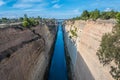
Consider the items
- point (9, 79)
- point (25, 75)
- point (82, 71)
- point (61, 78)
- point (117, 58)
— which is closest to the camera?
point (117, 58)

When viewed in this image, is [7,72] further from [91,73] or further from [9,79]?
[91,73]

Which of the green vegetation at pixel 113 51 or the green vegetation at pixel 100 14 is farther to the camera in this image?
the green vegetation at pixel 100 14

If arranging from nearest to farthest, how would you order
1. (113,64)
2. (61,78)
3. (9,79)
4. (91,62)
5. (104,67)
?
(113,64)
(9,79)
(104,67)
(91,62)
(61,78)

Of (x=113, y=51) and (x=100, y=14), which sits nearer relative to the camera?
(x=113, y=51)

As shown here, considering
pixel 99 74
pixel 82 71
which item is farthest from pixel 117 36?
pixel 82 71

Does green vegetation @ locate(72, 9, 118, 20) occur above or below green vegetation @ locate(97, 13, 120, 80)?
below

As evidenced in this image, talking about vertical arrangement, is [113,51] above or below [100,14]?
above

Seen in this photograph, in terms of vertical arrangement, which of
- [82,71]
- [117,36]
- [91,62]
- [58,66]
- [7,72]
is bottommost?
[58,66]

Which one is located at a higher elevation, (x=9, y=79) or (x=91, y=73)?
(x=9, y=79)

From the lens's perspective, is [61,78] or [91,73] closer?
[91,73]

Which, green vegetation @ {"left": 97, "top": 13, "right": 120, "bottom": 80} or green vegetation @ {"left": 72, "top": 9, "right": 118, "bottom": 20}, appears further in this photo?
green vegetation @ {"left": 72, "top": 9, "right": 118, "bottom": 20}

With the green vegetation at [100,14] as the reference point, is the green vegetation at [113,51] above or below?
above
